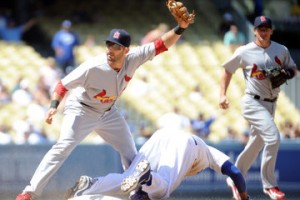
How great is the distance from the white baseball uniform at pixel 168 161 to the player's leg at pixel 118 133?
0.35 meters

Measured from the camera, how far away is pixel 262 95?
1101 cm

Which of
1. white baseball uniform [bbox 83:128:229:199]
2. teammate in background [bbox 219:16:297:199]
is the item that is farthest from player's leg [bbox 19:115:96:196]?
teammate in background [bbox 219:16:297:199]

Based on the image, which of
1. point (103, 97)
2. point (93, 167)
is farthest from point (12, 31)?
point (103, 97)

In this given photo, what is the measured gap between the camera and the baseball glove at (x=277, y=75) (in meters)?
10.8

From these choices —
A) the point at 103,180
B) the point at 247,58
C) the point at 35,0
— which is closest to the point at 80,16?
the point at 35,0

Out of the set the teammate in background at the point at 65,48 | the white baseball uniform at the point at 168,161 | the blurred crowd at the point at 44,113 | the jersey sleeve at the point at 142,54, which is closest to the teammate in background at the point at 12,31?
the blurred crowd at the point at 44,113

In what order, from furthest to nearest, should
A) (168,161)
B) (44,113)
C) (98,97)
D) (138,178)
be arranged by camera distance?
(44,113) → (98,97) → (168,161) → (138,178)

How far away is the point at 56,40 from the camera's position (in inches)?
752

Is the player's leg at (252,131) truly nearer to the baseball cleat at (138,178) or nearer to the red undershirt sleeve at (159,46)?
the red undershirt sleeve at (159,46)

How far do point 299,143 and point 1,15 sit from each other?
926 centimetres

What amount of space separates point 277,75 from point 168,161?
6.65 feet

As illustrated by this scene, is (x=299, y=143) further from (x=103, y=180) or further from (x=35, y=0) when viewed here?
(x=35, y=0)

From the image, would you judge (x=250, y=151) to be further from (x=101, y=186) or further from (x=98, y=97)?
(x=101, y=186)

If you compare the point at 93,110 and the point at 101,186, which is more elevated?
the point at 93,110
